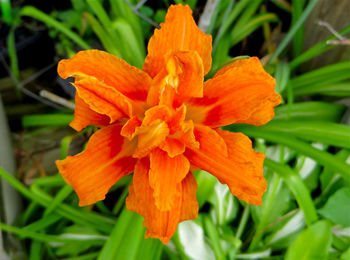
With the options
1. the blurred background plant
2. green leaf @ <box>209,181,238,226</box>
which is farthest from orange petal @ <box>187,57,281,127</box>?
green leaf @ <box>209,181,238,226</box>

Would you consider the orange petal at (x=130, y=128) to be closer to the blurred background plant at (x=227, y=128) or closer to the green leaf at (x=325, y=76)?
the blurred background plant at (x=227, y=128)

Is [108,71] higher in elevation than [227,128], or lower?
higher

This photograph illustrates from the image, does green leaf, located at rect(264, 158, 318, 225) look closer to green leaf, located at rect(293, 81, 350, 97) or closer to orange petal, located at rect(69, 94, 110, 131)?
green leaf, located at rect(293, 81, 350, 97)

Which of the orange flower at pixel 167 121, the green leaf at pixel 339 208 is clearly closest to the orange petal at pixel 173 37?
the orange flower at pixel 167 121

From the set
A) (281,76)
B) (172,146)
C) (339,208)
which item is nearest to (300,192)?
(339,208)

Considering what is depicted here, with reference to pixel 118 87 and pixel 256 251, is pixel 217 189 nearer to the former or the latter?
pixel 256 251

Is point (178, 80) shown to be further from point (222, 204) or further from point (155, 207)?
point (222, 204)
